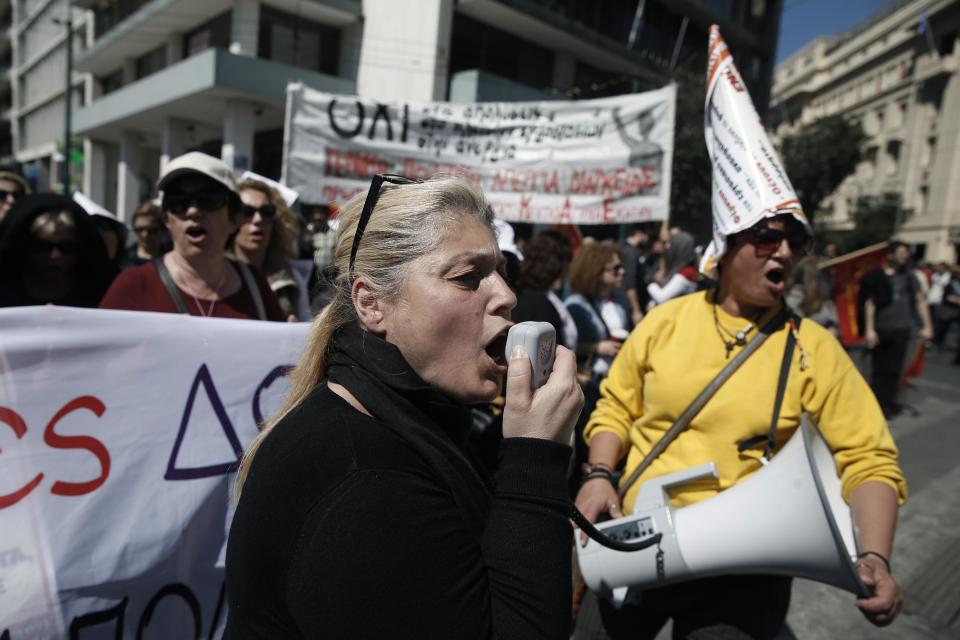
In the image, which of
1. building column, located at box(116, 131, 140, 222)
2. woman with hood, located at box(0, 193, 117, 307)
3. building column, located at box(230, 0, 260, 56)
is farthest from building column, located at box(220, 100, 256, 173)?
woman with hood, located at box(0, 193, 117, 307)

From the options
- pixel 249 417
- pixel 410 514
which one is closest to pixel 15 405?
pixel 249 417

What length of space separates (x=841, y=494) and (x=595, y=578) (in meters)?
0.75

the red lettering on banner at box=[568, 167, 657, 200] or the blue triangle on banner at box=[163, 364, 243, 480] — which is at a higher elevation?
the red lettering on banner at box=[568, 167, 657, 200]

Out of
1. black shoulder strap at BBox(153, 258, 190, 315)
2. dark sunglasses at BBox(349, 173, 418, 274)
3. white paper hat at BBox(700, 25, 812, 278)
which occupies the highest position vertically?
white paper hat at BBox(700, 25, 812, 278)

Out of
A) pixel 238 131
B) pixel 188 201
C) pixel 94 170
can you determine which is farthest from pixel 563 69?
pixel 94 170

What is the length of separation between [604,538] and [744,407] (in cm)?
71

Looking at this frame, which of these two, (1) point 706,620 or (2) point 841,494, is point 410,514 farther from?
(2) point 841,494

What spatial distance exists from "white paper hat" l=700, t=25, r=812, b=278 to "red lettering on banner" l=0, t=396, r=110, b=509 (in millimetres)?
2077

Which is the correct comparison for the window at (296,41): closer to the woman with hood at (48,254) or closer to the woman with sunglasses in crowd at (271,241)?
the woman with sunglasses in crowd at (271,241)

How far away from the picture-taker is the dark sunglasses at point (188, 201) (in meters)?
2.73

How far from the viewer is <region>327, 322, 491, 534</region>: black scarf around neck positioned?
1.07 m

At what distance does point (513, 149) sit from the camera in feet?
20.3

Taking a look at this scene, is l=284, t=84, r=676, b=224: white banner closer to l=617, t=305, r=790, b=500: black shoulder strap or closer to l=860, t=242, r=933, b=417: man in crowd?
l=860, t=242, r=933, b=417: man in crowd

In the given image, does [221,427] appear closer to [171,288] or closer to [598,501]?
[171,288]
